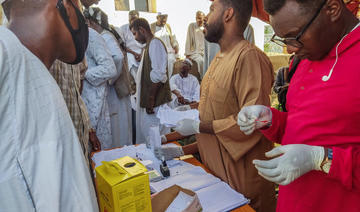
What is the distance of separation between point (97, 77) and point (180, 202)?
161 centimetres

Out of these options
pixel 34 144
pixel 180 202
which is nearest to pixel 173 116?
pixel 180 202

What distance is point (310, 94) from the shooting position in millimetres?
957

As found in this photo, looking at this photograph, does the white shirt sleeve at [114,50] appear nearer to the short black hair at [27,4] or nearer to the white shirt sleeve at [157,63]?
the white shirt sleeve at [157,63]

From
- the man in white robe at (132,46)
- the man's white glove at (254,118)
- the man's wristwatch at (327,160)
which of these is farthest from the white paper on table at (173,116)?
the man in white robe at (132,46)

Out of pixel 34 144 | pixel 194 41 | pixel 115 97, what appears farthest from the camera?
pixel 194 41

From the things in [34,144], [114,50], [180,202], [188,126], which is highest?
[114,50]

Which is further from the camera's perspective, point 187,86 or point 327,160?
point 187,86

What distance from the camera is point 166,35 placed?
20.9 feet

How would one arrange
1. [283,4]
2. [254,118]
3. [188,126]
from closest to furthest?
[283,4], [254,118], [188,126]

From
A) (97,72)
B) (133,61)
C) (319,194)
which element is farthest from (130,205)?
(133,61)

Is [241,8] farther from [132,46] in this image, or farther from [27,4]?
[132,46]

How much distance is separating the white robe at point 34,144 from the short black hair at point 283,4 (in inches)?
33.3

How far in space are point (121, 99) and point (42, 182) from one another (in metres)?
2.34

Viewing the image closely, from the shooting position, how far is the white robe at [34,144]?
1.42 feet
